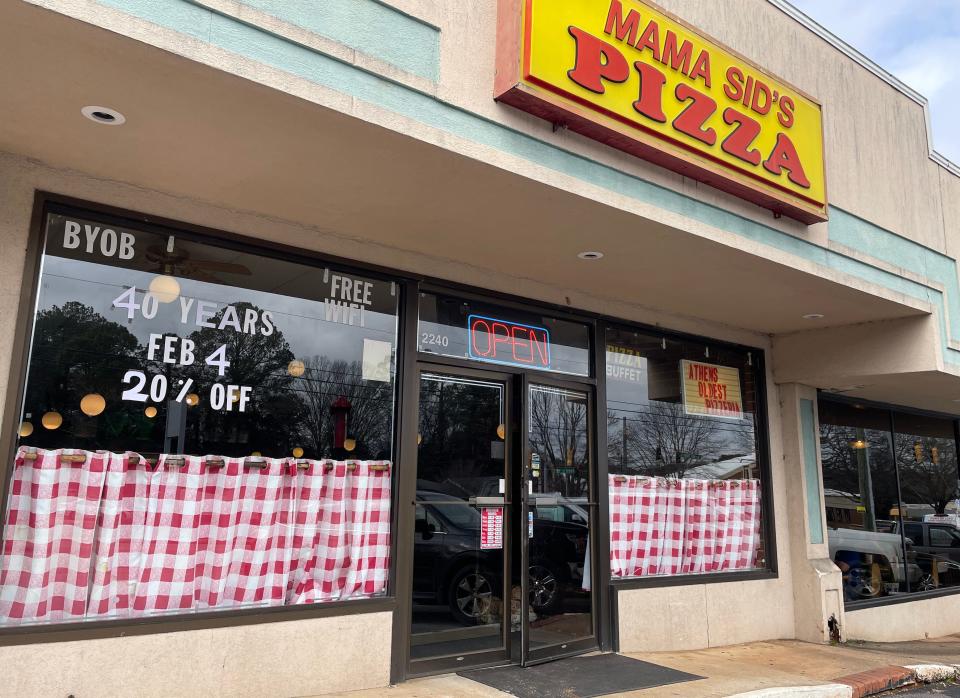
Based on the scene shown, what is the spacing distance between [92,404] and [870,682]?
21.3 ft

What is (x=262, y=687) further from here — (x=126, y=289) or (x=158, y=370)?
(x=126, y=289)

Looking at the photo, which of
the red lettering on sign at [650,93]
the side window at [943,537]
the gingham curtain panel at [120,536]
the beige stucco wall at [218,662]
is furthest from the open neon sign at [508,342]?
the side window at [943,537]

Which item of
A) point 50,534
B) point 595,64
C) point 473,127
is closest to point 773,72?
point 595,64

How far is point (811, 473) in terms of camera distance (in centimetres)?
871

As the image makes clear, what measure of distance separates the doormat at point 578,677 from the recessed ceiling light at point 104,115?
4541 millimetres

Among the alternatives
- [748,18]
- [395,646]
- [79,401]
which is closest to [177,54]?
[79,401]

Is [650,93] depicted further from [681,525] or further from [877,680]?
[877,680]

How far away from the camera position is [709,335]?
27.2 ft

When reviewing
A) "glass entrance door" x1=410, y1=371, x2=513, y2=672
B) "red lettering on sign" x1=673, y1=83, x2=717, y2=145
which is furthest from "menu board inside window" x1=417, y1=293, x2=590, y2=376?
"red lettering on sign" x1=673, y1=83, x2=717, y2=145

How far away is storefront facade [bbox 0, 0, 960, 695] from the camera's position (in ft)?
14.1

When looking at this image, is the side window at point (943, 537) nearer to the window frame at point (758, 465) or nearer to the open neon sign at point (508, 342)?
the window frame at point (758, 465)

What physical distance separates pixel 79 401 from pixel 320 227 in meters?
2.03

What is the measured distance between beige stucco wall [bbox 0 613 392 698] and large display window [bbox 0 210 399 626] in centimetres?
21

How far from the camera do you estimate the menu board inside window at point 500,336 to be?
246 inches
